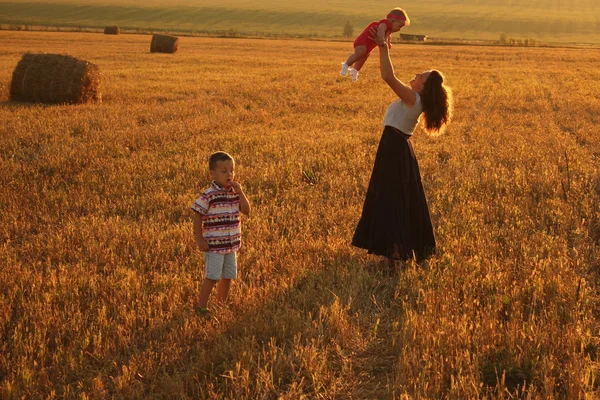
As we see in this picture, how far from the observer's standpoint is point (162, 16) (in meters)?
115

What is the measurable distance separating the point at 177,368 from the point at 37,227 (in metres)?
3.70

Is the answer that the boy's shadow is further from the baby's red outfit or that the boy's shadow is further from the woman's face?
the baby's red outfit

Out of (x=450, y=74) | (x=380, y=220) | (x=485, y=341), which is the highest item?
(x=450, y=74)

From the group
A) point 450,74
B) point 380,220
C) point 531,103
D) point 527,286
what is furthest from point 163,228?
point 450,74

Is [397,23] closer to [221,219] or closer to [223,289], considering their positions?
[221,219]

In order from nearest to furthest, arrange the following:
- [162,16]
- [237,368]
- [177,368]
→ 1. [237,368]
2. [177,368]
3. [162,16]

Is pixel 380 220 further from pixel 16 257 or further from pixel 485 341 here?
pixel 16 257

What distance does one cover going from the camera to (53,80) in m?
16.5

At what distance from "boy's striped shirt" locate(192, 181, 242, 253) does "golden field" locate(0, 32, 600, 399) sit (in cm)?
52

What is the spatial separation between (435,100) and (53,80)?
45.0 ft

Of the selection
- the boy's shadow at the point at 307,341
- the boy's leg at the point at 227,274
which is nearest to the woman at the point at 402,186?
the boy's shadow at the point at 307,341

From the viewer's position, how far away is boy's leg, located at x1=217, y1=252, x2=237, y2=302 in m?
4.86

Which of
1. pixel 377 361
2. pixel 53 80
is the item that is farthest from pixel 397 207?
pixel 53 80

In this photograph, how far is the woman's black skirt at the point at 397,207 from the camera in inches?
225
